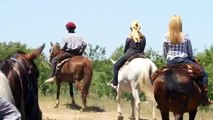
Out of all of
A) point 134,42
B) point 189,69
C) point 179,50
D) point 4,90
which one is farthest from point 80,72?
point 4,90

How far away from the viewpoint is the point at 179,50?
1073 cm

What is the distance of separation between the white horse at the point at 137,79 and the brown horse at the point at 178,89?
3837mm

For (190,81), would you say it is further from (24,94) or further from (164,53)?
(24,94)

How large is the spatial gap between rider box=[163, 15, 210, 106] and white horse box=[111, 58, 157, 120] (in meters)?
3.23

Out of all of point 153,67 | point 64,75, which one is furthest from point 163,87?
point 64,75

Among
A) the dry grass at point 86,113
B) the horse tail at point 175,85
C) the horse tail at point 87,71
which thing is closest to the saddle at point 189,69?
the horse tail at point 175,85

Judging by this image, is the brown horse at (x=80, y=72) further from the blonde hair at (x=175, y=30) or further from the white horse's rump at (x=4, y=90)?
the white horse's rump at (x=4, y=90)

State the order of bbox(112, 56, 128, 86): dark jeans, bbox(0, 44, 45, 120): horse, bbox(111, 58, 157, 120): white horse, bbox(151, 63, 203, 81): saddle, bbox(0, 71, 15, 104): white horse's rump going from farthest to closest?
bbox(112, 56, 128, 86): dark jeans, bbox(111, 58, 157, 120): white horse, bbox(151, 63, 203, 81): saddle, bbox(0, 44, 45, 120): horse, bbox(0, 71, 15, 104): white horse's rump

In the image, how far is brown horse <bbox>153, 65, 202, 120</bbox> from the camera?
32.1 ft

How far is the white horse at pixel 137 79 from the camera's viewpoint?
558 inches

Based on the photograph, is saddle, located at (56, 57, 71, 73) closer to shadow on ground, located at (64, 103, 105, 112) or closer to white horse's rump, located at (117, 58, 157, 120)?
shadow on ground, located at (64, 103, 105, 112)

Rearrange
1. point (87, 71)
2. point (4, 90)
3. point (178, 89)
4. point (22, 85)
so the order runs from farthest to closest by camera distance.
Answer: point (87, 71), point (178, 89), point (22, 85), point (4, 90)

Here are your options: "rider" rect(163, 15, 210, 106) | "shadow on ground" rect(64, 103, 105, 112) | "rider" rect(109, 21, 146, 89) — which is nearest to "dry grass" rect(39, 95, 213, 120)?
"shadow on ground" rect(64, 103, 105, 112)

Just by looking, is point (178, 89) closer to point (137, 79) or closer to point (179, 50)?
point (179, 50)
